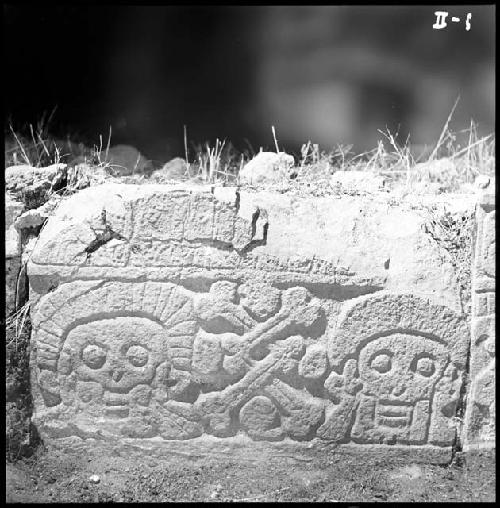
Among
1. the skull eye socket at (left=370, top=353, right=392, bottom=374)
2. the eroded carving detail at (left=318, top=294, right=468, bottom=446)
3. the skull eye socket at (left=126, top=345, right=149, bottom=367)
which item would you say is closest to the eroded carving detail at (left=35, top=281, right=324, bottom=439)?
the skull eye socket at (left=126, top=345, right=149, bottom=367)

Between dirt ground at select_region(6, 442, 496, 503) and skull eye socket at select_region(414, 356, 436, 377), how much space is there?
41 centimetres

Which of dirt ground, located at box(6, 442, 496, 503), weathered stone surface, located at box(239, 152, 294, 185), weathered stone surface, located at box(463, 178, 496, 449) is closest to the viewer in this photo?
dirt ground, located at box(6, 442, 496, 503)

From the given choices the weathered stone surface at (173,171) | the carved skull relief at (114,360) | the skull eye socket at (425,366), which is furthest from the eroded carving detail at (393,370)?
the weathered stone surface at (173,171)

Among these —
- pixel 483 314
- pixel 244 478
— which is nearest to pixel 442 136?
pixel 483 314

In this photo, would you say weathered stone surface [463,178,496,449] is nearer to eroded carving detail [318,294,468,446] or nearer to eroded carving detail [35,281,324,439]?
eroded carving detail [318,294,468,446]

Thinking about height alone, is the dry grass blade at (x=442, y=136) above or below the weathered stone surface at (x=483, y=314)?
above

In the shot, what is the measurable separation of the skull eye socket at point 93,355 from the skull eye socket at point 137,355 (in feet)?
0.37

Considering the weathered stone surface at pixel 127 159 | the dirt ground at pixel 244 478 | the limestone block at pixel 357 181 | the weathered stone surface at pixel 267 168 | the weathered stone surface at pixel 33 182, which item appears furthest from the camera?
the weathered stone surface at pixel 127 159

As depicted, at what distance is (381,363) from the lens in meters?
3.06

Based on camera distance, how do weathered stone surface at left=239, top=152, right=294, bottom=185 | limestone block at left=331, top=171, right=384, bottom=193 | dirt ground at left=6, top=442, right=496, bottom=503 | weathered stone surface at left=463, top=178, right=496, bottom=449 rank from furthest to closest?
weathered stone surface at left=239, top=152, right=294, bottom=185
limestone block at left=331, top=171, right=384, bottom=193
weathered stone surface at left=463, top=178, right=496, bottom=449
dirt ground at left=6, top=442, right=496, bottom=503

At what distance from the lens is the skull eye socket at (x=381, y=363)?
3062 millimetres

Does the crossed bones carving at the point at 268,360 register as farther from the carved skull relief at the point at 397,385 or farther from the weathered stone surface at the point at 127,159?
the weathered stone surface at the point at 127,159

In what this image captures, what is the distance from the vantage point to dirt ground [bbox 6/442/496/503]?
2.99 metres

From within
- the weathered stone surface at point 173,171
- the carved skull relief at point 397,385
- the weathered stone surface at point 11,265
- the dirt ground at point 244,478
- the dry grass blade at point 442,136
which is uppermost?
the dry grass blade at point 442,136
